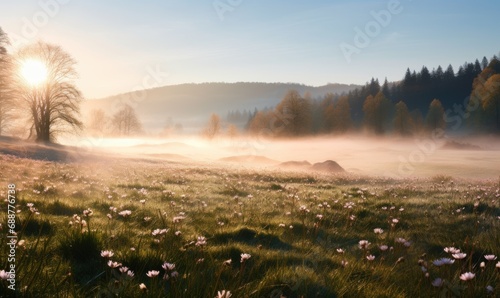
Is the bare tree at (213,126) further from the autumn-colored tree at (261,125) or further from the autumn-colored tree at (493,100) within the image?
the autumn-colored tree at (493,100)

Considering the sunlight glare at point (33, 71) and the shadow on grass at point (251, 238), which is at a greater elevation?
the sunlight glare at point (33, 71)

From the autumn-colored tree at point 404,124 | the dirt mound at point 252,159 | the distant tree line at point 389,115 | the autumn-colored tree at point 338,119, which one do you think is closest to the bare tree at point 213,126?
the distant tree line at point 389,115

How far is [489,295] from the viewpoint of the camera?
130 inches

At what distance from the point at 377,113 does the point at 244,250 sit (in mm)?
84326

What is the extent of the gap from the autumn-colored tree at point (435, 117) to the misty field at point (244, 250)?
78.1 metres

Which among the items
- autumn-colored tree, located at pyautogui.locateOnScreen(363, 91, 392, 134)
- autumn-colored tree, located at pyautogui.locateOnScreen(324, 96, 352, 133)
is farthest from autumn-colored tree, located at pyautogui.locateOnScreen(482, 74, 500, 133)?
autumn-colored tree, located at pyautogui.locateOnScreen(324, 96, 352, 133)

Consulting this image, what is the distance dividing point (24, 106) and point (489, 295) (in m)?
57.8

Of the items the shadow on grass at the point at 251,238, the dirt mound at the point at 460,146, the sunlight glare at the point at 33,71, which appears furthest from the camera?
the dirt mound at the point at 460,146

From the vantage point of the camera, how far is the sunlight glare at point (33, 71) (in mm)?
45844

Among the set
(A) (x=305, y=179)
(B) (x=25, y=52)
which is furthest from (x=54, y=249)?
(B) (x=25, y=52)

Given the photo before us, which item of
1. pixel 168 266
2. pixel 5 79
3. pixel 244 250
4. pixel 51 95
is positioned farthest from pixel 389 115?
pixel 168 266

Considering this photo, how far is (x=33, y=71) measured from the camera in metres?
46.6

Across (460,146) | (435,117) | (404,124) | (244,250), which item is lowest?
(460,146)

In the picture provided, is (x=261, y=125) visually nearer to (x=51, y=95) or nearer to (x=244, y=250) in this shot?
(x=51, y=95)
